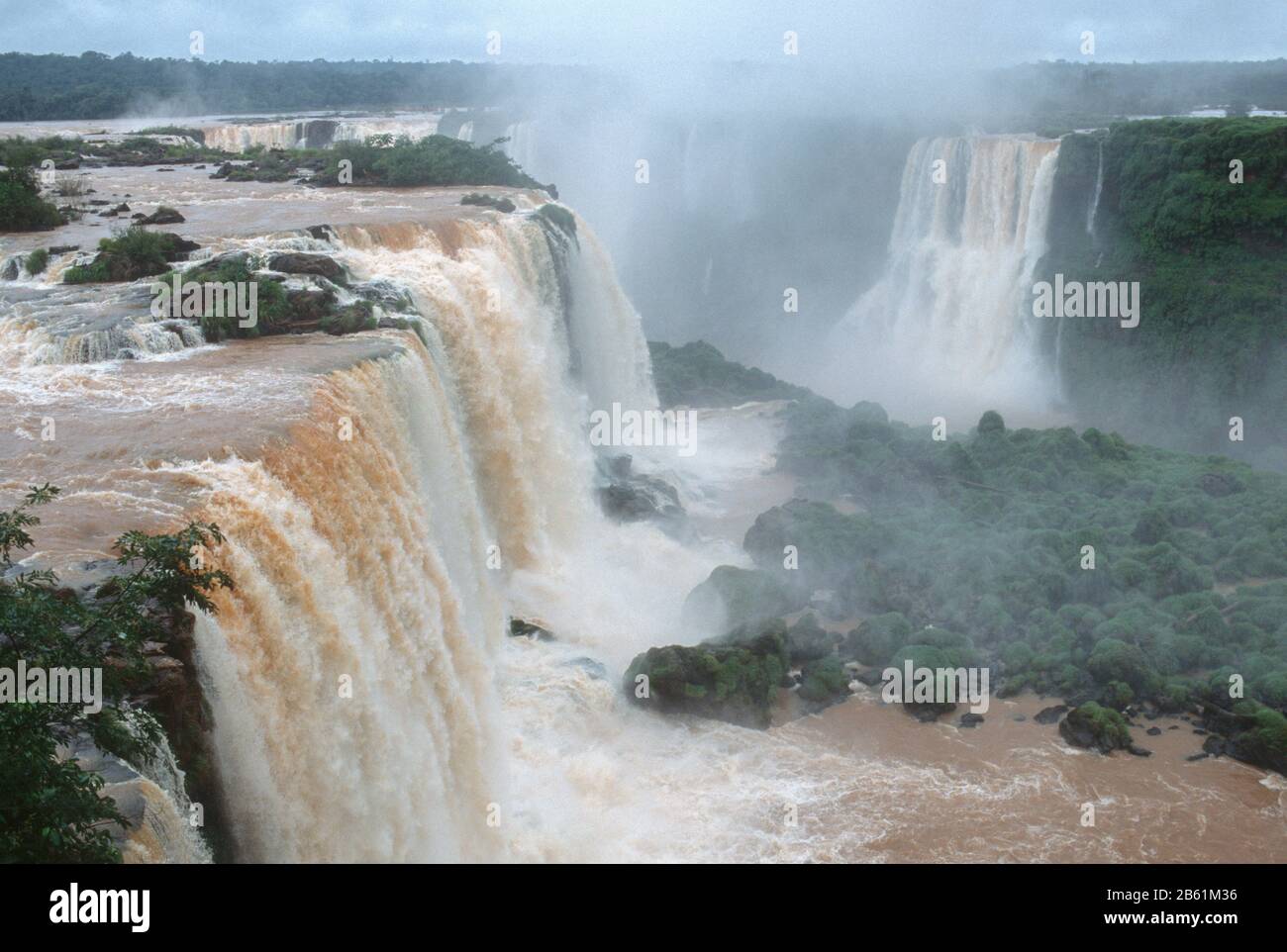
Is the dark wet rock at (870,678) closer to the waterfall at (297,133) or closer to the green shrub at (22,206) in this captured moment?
the green shrub at (22,206)

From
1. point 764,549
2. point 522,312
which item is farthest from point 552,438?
point 764,549

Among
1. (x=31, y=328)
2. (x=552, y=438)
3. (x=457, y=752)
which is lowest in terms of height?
(x=457, y=752)

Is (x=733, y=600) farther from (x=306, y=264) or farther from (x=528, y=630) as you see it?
(x=306, y=264)

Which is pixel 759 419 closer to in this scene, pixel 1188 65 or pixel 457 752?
pixel 457 752

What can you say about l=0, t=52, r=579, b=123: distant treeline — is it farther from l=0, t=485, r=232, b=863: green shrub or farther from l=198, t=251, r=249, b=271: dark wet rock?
l=0, t=485, r=232, b=863: green shrub

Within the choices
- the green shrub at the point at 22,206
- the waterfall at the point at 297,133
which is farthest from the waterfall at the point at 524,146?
the green shrub at the point at 22,206

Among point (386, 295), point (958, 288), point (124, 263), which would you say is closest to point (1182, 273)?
point (958, 288)

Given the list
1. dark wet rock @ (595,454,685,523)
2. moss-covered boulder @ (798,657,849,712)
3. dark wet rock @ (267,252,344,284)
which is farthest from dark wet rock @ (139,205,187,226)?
moss-covered boulder @ (798,657,849,712)
